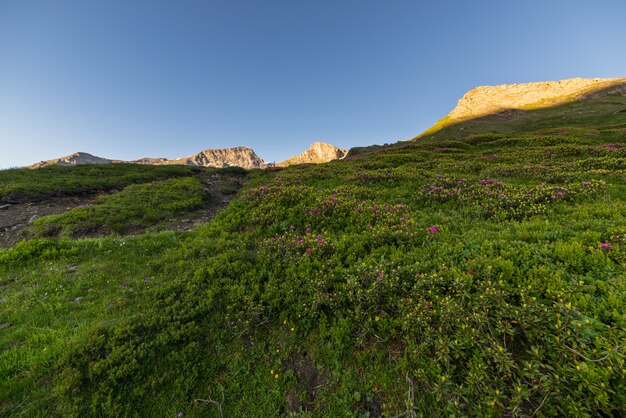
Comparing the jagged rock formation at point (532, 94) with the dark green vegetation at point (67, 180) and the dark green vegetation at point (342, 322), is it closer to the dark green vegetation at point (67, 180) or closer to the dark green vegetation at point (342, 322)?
the dark green vegetation at point (67, 180)

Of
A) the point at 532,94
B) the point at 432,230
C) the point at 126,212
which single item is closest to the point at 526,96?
the point at 532,94

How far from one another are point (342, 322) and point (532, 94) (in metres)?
152

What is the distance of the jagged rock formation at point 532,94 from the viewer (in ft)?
282

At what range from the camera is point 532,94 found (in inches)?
4237

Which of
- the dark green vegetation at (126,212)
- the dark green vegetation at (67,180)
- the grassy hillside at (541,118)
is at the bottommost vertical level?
the grassy hillside at (541,118)

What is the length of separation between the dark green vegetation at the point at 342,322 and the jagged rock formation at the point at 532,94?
118 meters

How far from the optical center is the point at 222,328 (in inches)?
224

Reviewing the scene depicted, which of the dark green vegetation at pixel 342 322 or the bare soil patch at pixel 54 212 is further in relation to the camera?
the bare soil patch at pixel 54 212

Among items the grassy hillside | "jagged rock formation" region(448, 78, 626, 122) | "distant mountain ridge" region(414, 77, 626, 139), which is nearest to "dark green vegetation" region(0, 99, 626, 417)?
the grassy hillside

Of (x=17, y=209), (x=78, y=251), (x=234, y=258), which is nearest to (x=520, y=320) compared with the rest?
(x=234, y=258)

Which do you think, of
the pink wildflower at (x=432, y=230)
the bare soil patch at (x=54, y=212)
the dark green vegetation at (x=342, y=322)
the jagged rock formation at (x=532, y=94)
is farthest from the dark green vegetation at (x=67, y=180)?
the jagged rock formation at (x=532, y=94)

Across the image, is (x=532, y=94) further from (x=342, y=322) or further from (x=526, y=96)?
(x=342, y=322)

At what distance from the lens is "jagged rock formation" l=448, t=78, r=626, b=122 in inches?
3386

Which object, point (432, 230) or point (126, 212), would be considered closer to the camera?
point (432, 230)
